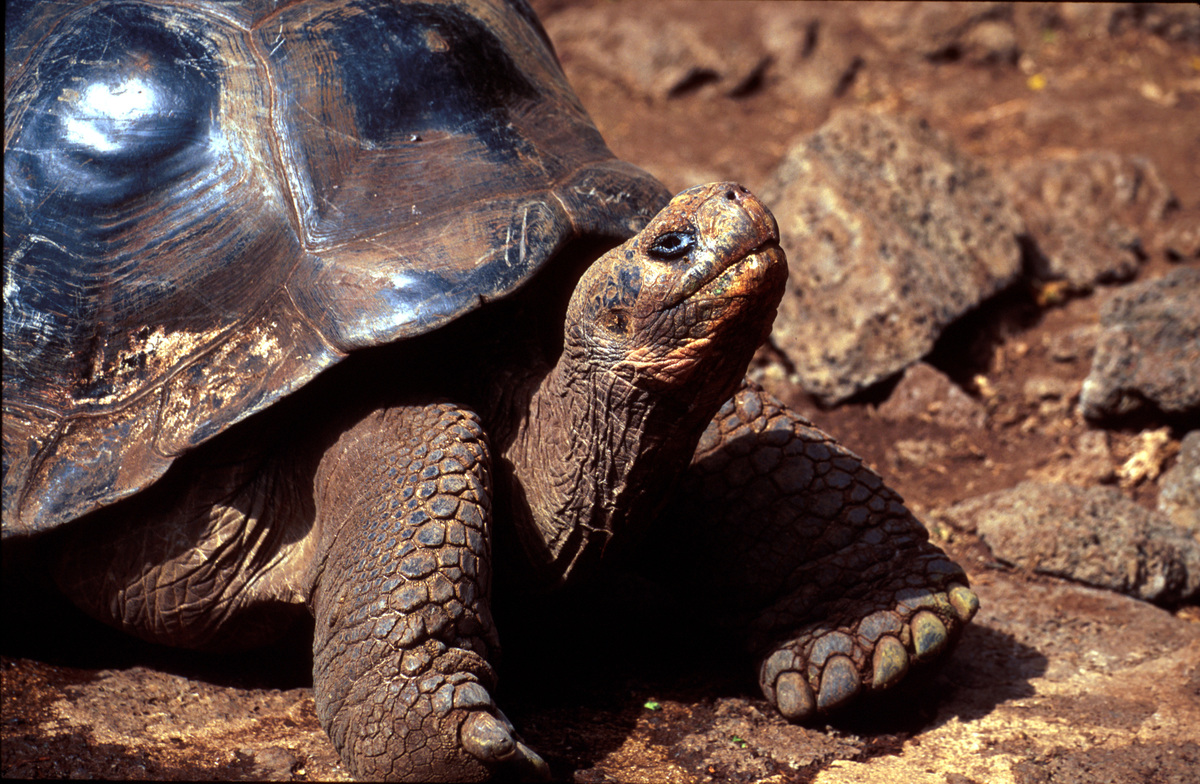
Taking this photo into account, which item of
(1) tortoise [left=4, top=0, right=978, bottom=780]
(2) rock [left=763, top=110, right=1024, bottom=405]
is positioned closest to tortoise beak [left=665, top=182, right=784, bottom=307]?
(1) tortoise [left=4, top=0, right=978, bottom=780]

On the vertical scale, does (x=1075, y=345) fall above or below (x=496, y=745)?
above

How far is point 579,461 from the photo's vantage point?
2391 mm

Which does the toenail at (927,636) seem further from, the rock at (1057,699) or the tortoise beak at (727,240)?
the tortoise beak at (727,240)

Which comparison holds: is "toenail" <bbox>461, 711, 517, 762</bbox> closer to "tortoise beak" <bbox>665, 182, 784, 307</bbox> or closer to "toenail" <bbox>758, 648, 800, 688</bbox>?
"toenail" <bbox>758, 648, 800, 688</bbox>

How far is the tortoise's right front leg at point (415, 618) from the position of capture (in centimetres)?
208

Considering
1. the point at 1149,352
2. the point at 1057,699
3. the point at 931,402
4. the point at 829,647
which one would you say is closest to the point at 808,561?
the point at 829,647

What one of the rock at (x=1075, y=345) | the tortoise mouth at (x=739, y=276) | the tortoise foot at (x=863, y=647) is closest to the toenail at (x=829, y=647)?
the tortoise foot at (x=863, y=647)

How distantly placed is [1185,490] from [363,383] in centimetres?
300

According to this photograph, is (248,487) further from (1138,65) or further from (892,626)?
(1138,65)

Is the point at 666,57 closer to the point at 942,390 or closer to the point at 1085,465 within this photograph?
the point at 942,390

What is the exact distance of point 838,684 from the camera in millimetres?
2467

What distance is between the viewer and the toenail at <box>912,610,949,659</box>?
251 cm

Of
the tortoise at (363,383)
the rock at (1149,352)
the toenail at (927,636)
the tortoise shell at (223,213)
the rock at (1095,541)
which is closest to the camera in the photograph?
the tortoise at (363,383)

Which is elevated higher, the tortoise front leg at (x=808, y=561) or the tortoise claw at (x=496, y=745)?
the tortoise front leg at (x=808, y=561)
